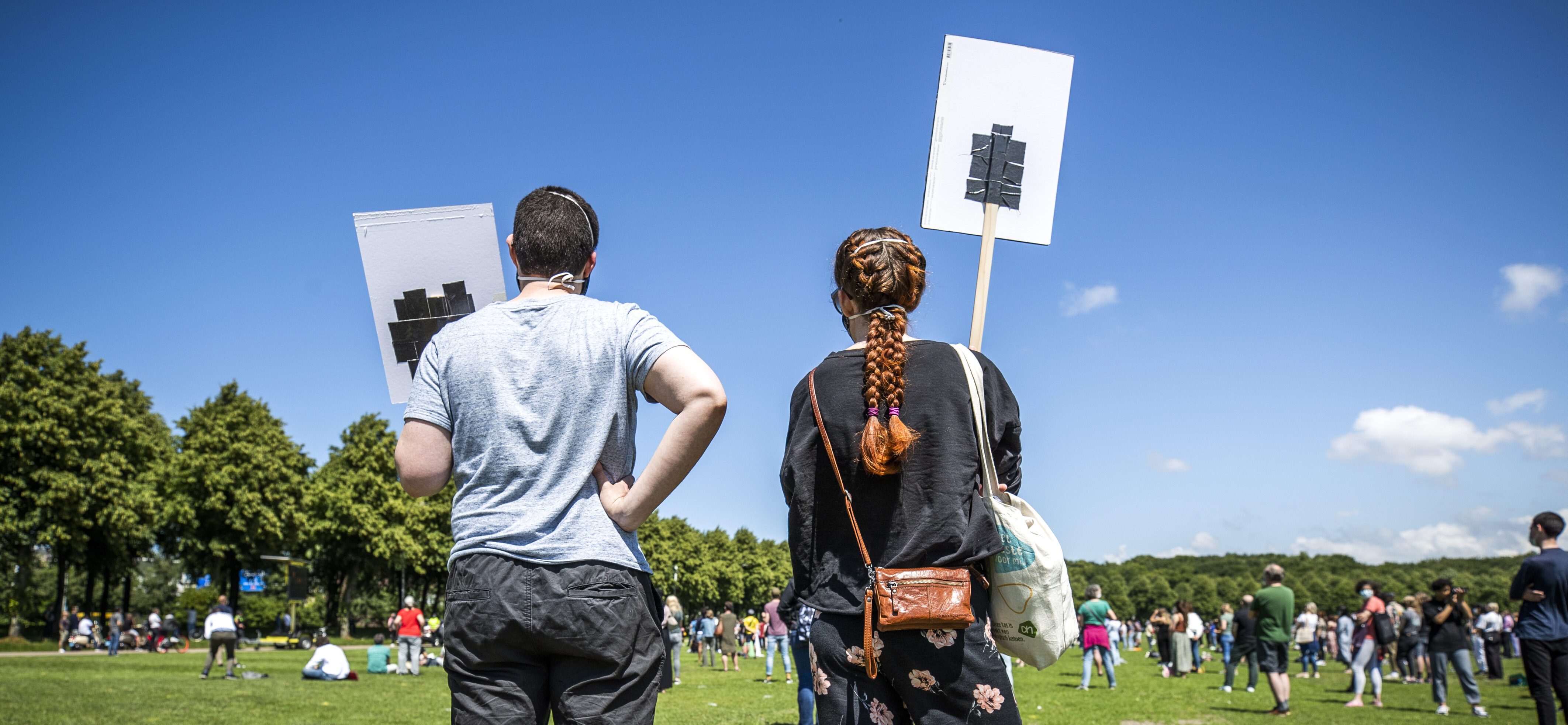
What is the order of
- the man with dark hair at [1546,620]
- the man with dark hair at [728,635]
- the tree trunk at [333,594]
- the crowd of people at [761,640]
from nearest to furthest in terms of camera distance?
the crowd of people at [761,640] < the man with dark hair at [1546,620] < the man with dark hair at [728,635] < the tree trunk at [333,594]

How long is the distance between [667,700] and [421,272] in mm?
12942

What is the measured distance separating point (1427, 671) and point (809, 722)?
21426 mm

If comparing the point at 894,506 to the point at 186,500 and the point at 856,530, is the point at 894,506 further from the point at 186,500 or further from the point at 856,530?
the point at 186,500

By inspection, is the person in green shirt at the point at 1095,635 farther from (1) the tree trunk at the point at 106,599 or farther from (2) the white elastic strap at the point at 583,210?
(1) the tree trunk at the point at 106,599

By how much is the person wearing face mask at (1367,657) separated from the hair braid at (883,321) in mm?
14703

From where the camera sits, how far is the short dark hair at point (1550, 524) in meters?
7.63

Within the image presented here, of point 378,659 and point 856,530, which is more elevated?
point 856,530

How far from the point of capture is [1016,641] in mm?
2727

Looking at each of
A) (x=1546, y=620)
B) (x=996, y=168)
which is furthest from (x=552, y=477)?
(x=1546, y=620)

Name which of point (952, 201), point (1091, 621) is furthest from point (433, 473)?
point (1091, 621)

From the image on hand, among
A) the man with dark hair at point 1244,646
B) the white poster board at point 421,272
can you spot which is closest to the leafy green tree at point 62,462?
the man with dark hair at point 1244,646

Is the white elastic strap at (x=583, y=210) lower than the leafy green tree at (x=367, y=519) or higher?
higher

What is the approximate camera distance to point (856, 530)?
8.76 feet

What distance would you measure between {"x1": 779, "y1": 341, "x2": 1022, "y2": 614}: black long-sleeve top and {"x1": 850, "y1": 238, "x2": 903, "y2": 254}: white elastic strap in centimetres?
34
